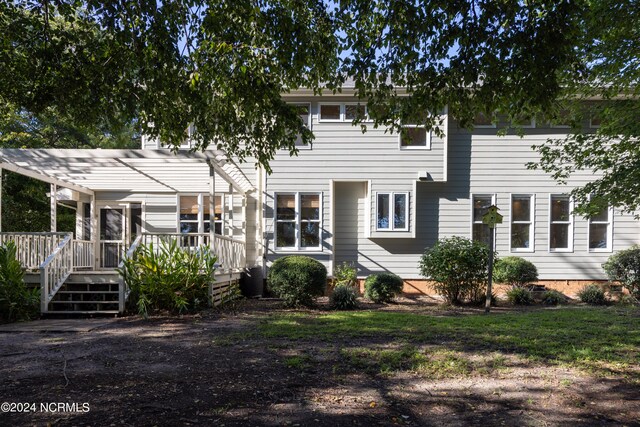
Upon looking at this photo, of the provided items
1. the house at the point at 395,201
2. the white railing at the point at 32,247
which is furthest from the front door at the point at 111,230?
the white railing at the point at 32,247

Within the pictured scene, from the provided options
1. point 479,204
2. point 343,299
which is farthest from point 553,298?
point 343,299

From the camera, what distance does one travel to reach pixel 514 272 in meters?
13.7

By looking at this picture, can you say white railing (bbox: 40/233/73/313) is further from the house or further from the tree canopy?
the tree canopy

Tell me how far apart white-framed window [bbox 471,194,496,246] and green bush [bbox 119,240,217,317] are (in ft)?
27.7

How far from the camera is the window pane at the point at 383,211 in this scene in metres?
14.5

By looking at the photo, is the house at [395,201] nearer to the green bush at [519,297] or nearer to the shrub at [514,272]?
the shrub at [514,272]

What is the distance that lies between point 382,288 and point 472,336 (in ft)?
18.5

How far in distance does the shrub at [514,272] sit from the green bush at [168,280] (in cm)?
829

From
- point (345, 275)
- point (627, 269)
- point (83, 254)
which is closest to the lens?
point (83, 254)

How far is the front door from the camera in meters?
15.4

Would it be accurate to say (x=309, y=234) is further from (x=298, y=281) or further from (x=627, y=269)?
(x=627, y=269)

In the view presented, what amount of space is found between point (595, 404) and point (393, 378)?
73.4 inches

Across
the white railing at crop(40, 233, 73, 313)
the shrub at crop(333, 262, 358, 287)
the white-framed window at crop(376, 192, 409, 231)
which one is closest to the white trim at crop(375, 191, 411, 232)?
the white-framed window at crop(376, 192, 409, 231)

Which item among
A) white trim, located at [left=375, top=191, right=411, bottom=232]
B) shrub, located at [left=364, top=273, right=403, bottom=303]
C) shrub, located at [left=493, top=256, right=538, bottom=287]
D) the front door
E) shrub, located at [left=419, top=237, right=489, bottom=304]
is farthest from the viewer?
the front door
